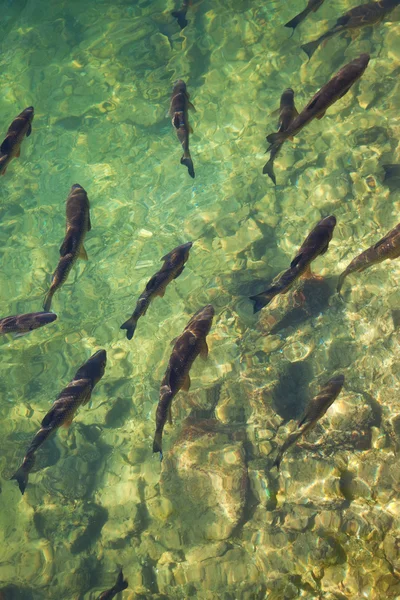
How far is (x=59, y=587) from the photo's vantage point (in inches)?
225

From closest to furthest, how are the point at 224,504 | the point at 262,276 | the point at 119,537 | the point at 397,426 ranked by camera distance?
the point at 397,426, the point at 224,504, the point at 119,537, the point at 262,276

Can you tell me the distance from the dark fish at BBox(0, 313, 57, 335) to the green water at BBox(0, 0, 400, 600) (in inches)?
105

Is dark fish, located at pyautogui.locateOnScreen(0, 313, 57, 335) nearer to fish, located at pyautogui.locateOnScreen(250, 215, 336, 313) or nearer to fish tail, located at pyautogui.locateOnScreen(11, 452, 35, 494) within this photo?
fish tail, located at pyautogui.locateOnScreen(11, 452, 35, 494)

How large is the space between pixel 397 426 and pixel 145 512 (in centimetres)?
374

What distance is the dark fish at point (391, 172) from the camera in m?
7.17

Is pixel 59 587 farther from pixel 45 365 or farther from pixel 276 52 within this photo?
pixel 276 52

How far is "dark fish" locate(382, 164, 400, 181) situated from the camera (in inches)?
282

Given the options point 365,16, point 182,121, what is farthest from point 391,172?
point 182,121

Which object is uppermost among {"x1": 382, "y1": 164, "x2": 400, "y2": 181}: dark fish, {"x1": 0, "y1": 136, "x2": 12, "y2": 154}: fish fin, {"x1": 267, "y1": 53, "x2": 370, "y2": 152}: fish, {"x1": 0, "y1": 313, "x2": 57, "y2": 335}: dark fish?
{"x1": 0, "y1": 136, "x2": 12, "y2": 154}: fish fin

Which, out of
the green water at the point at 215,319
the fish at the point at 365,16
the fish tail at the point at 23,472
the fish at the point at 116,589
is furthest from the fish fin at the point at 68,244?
the fish at the point at 365,16

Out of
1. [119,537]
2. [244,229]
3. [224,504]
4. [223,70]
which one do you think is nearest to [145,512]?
[119,537]

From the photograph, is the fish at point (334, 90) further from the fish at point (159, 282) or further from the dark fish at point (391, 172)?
the dark fish at point (391, 172)

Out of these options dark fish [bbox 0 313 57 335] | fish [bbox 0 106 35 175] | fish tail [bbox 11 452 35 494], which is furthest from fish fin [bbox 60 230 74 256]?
fish tail [bbox 11 452 35 494]

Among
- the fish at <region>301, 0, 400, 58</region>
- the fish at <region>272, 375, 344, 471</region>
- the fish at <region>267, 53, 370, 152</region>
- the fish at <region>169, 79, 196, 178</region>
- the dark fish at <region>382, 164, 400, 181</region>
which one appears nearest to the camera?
the fish at <region>272, 375, 344, 471</region>
